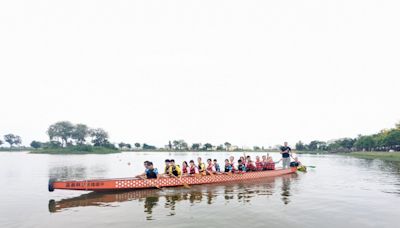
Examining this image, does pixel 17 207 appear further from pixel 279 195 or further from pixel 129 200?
pixel 279 195

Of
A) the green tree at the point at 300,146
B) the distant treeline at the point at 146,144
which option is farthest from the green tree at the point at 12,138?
the green tree at the point at 300,146

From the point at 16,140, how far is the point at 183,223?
213 meters

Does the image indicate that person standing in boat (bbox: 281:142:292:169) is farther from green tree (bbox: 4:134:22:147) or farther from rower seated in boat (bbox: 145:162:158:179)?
green tree (bbox: 4:134:22:147)

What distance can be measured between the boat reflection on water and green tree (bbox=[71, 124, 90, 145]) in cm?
12531

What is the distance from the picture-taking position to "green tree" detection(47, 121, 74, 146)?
133 meters

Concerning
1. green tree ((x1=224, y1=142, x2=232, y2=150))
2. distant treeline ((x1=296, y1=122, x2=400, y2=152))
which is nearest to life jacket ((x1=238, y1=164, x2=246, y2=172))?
distant treeline ((x1=296, y1=122, x2=400, y2=152))

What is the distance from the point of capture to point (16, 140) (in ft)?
629

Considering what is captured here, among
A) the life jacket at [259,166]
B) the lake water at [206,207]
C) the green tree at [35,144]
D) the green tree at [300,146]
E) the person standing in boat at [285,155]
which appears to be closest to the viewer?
the lake water at [206,207]

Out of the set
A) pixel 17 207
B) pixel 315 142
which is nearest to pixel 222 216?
pixel 17 207

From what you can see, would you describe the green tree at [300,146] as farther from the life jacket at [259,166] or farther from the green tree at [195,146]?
the life jacket at [259,166]

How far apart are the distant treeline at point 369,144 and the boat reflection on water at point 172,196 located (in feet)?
270

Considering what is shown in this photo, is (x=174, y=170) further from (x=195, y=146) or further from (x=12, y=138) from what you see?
(x=12, y=138)

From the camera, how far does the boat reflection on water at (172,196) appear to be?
1503 cm

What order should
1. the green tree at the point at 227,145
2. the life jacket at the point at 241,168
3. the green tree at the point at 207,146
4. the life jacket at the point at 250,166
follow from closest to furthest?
1. the life jacket at the point at 241,168
2. the life jacket at the point at 250,166
3. the green tree at the point at 207,146
4. the green tree at the point at 227,145
